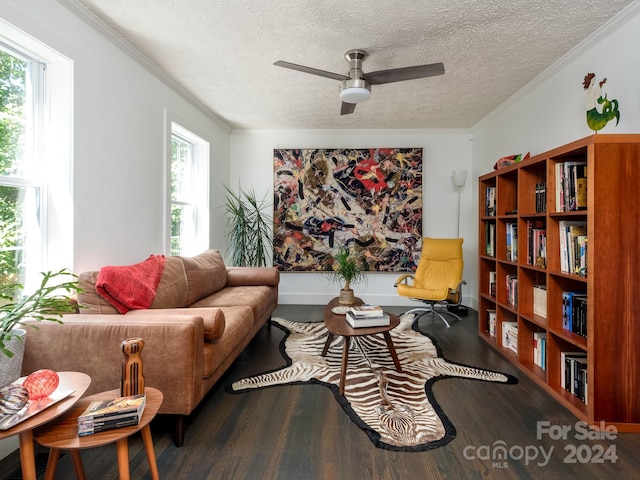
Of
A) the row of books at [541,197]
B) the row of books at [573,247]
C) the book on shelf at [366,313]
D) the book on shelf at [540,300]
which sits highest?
the row of books at [541,197]

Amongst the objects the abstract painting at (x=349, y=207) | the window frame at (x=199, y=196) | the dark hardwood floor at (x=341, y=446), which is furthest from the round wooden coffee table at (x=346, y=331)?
the window frame at (x=199, y=196)

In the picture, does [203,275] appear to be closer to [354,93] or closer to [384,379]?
[384,379]

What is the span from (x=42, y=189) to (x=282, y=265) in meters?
3.06

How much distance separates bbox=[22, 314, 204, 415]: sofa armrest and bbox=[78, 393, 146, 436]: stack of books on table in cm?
37

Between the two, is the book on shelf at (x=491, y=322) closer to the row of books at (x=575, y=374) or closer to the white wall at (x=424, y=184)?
the row of books at (x=575, y=374)

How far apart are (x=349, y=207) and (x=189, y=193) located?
213 centimetres

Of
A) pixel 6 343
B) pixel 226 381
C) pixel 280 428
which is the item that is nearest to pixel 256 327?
pixel 226 381

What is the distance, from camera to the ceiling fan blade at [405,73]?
2.28 m

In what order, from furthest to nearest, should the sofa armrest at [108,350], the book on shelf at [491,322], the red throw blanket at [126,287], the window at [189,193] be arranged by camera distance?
1. the window at [189,193]
2. the book on shelf at [491,322]
3. the red throw blanket at [126,287]
4. the sofa armrest at [108,350]

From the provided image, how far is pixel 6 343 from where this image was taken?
1328mm

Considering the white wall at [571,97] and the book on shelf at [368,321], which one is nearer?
the white wall at [571,97]

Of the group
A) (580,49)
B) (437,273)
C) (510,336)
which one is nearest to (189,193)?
(437,273)

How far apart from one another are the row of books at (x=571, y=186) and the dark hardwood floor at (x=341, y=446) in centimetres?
129

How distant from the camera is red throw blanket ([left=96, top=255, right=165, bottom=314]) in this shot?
1.96 meters
